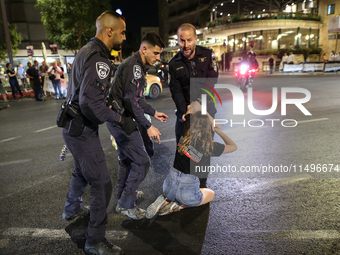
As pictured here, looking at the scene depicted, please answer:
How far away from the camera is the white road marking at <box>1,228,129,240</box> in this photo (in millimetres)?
2578

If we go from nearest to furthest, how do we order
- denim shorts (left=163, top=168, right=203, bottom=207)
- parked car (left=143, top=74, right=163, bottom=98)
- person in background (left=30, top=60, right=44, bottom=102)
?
1. denim shorts (left=163, top=168, right=203, bottom=207)
2. parked car (left=143, top=74, right=163, bottom=98)
3. person in background (left=30, top=60, right=44, bottom=102)

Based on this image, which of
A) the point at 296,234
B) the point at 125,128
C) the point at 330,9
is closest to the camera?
the point at 296,234

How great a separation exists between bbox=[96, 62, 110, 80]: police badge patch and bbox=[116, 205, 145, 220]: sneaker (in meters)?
1.61

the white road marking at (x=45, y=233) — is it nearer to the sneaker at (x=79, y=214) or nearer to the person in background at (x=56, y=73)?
the sneaker at (x=79, y=214)

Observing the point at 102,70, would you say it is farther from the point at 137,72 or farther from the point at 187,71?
the point at 187,71

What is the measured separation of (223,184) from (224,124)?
132 inches

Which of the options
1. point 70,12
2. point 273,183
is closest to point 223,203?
point 273,183

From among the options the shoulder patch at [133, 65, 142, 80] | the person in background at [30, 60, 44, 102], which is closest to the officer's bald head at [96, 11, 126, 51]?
the shoulder patch at [133, 65, 142, 80]

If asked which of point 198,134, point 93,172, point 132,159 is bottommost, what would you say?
point 132,159

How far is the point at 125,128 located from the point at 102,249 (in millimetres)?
1166

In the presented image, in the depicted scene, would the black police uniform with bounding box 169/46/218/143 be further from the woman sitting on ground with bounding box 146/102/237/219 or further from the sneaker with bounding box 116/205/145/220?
the sneaker with bounding box 116/205/145/220

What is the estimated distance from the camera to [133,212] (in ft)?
9.37

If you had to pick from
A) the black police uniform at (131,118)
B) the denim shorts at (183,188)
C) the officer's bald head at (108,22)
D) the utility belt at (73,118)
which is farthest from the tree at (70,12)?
the denim shorts at (183,188)

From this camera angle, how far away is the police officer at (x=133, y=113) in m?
2.79
